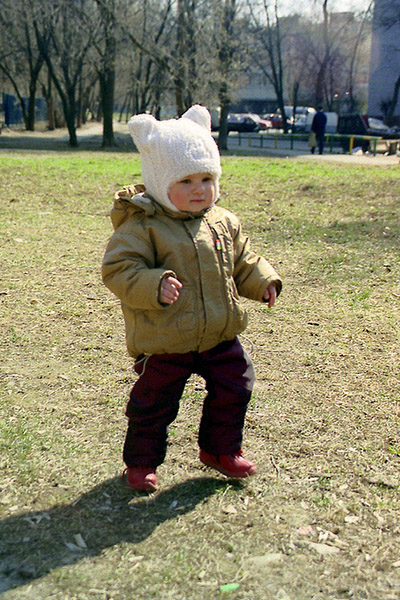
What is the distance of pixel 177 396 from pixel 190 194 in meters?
0.76

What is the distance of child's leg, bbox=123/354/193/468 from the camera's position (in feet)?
8.72

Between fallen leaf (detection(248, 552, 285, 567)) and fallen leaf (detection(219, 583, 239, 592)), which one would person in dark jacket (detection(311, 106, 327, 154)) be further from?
fallen leaf (detection(219, 583, 239, 592))

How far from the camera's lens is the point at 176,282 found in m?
2.47

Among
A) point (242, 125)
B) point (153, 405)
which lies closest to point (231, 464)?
point (153, 405)

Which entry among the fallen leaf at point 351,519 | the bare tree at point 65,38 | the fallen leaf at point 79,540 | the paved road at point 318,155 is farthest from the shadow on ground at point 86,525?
the bare tree at point 65,38

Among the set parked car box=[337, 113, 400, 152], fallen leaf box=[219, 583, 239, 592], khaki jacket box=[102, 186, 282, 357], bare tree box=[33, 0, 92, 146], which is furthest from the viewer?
parked car box=[337, 113, 400, 152]

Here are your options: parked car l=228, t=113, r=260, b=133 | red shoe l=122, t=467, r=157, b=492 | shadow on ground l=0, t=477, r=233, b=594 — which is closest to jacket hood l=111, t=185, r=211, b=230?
red shoe l=122, t=467, r=157, b=492

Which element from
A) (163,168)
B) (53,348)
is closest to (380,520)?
(163,168)

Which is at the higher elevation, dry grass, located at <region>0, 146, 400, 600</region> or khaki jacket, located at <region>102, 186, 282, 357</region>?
khaki jacket, located at <region>102, 186, 282, 357</region>

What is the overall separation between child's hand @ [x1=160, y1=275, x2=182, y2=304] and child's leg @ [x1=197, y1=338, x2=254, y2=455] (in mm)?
341

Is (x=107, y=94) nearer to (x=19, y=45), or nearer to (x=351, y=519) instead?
(x=19, y=45)

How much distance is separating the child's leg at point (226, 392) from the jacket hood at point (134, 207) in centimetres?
52

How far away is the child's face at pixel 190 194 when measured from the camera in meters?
2.61

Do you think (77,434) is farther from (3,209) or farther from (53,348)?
(3,209)
